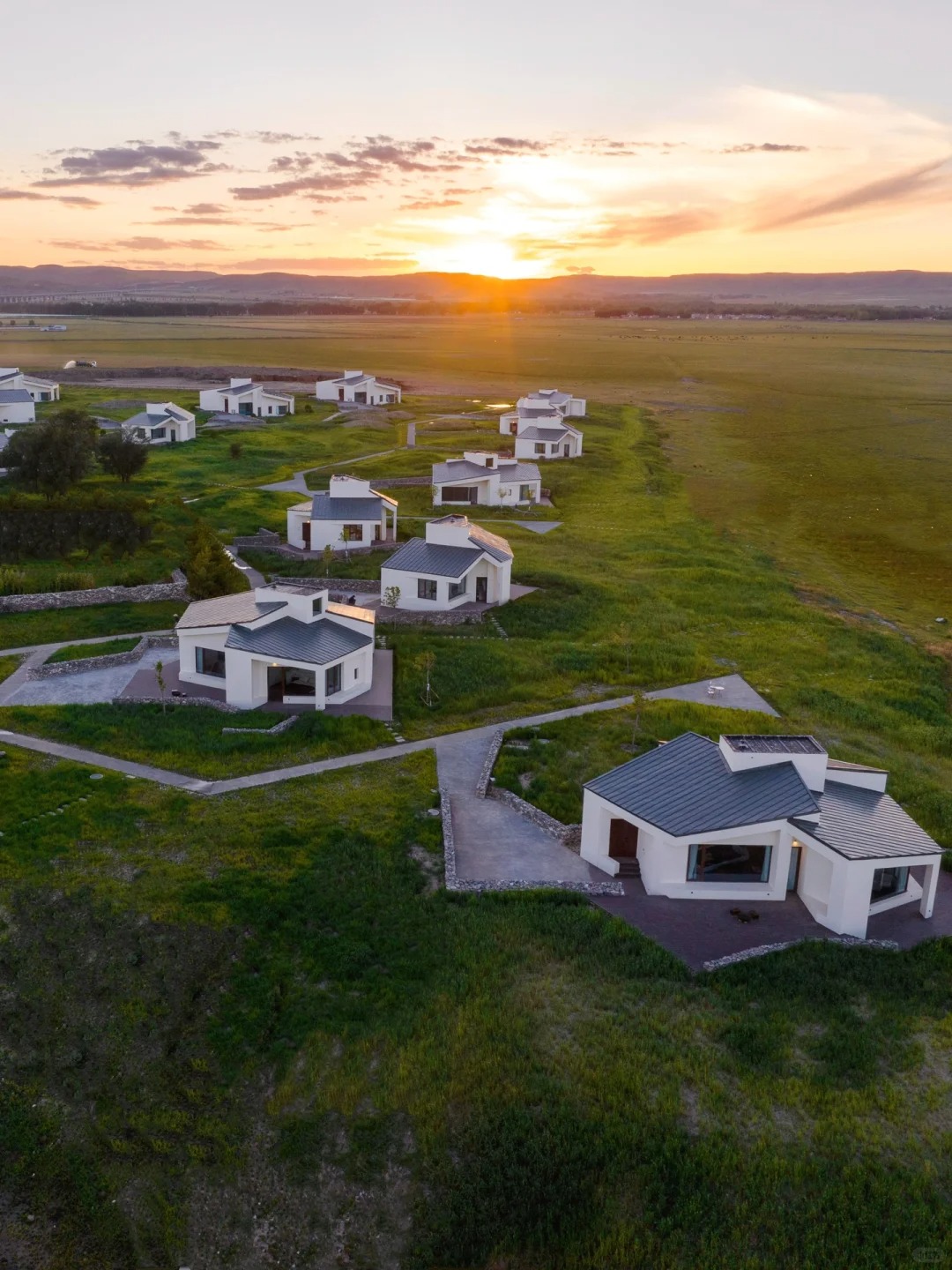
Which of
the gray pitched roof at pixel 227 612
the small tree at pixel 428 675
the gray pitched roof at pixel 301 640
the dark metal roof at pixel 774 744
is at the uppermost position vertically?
the dark metal roof at pixel 774 744

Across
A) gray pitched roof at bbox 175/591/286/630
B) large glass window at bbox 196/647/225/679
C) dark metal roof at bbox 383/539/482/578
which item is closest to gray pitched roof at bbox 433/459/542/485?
dark metal roof at bbox 383/539/482/578

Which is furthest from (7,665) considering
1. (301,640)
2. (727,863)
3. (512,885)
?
(727,863)

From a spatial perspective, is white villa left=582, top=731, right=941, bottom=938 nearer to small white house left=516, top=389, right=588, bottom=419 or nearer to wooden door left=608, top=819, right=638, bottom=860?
wooden door left=608, top=819, right=638, bottom=860

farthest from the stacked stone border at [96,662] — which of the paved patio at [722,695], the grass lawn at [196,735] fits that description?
the paved patio at [722,695]

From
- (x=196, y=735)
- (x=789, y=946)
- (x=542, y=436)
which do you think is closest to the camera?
(x=789, y=946)

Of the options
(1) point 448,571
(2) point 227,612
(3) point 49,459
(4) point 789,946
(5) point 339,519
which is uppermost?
(3) point 49,459

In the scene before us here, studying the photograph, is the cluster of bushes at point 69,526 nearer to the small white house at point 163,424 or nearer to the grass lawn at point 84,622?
the grass lawn at point 84,622

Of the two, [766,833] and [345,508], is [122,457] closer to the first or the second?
[345,508]
